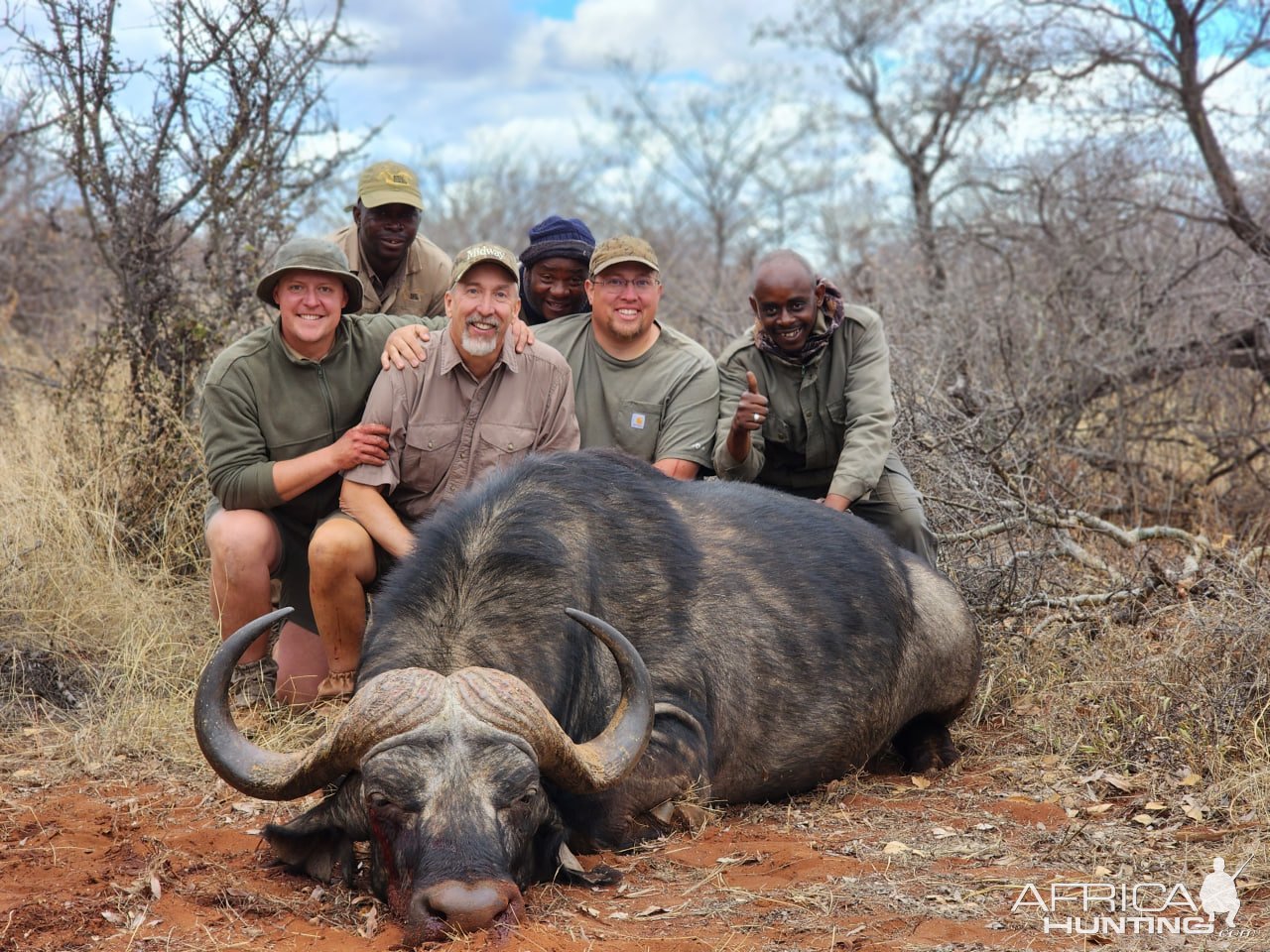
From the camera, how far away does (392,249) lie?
7.75 m

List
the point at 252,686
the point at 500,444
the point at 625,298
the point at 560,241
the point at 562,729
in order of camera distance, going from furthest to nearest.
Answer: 1. the point at 560,241
2. the point at 625,298
3. the point at 252,686
4. the point at 500,444
5. the point at 562,729

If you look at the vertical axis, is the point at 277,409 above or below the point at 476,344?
below

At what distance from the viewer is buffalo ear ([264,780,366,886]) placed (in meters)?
4.37

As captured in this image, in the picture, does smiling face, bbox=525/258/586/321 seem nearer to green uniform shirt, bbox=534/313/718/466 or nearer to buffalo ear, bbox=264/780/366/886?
green uniform shirt, bbox=534/313/718/466

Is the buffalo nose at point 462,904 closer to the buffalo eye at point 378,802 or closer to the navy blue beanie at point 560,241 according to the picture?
the buffalo eye at point 378,802

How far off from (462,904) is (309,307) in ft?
11.2

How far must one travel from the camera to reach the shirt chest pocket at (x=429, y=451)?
20.2ft

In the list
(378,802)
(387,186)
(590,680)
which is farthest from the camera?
(387,186)

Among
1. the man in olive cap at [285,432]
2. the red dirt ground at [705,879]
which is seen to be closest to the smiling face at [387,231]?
the man in olive cap at [285,432]

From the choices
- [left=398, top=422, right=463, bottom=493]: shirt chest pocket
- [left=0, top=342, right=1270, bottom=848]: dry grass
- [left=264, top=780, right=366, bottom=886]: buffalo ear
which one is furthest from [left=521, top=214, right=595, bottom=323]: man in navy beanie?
[left=264, top=780, right=366, bottom=886]: buffalo ear

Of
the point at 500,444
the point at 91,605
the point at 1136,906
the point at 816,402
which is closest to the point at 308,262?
the point at 500,444

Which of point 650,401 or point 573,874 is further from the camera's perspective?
point 650,401

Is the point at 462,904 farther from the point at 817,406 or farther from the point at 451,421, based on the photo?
the point at 817,406

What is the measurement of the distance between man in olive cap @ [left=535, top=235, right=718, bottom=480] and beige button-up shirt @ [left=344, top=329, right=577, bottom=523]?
620 millimetres
